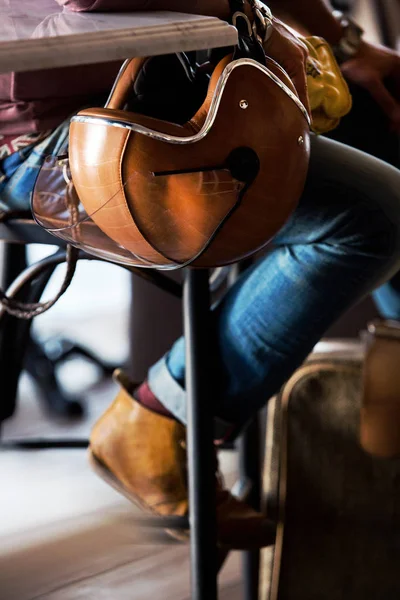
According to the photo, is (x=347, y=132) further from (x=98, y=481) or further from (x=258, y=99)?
(x=98, y=481)

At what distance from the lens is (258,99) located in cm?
59

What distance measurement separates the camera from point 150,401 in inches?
35.3

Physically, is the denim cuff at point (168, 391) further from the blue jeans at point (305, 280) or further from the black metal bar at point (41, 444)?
the black metal bar at point (41, 444)

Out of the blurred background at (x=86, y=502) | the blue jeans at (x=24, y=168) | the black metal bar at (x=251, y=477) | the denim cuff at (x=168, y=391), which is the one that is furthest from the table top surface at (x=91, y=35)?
the black metal bar at (x=251, y=477)

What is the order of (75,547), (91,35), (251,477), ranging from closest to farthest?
(91,35)
(251,477)
(75,547)

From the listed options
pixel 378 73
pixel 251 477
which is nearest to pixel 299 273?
pixel 378 73

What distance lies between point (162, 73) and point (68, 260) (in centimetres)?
18

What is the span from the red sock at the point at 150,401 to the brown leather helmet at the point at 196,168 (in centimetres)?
30

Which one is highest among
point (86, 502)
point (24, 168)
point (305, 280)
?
point (24, 168)

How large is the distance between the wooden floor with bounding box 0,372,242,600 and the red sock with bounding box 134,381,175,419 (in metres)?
0.11

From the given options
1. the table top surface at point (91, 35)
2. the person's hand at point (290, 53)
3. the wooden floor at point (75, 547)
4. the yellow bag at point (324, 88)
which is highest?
the table top surface at point (91, 35)

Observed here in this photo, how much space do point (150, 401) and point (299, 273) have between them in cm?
22

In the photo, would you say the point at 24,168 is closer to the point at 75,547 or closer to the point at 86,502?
the point at 75,547

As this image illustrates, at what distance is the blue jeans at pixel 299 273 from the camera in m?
0.73
